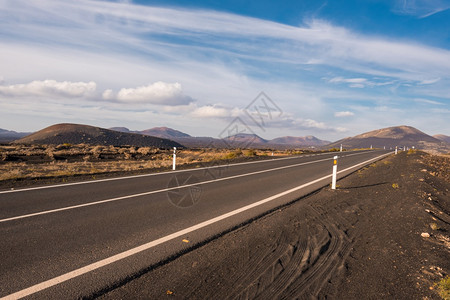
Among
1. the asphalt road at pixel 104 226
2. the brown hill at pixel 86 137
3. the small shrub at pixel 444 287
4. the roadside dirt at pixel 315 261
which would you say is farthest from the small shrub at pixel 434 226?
the brown hill at pixel 86 137

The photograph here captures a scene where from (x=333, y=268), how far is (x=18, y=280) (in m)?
4.00

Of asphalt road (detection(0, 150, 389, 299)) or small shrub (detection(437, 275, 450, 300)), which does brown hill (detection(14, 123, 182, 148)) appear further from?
small shrub (detection(437, 275, 450, 300))

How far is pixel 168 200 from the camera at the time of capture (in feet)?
25.2

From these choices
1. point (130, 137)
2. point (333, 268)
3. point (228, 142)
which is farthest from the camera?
point (130, 137)

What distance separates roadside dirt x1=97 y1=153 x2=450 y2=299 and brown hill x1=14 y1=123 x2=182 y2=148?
94118 mm

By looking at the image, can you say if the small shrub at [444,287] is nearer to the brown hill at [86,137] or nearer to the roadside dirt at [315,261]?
the roadside dirt at [315,261]

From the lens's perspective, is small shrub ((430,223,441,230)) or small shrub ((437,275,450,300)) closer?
small shrub ((437,275,450,300))

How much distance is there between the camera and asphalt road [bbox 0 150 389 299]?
3500 mm

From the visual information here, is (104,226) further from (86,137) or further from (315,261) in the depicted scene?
(86,137)

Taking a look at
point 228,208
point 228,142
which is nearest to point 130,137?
point 228,142

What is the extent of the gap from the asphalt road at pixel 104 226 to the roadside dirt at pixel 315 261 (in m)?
0.46

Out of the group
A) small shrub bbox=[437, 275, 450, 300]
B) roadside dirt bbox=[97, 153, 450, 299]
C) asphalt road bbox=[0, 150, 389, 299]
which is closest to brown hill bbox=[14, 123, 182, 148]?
asphalt road bbox=[0, 150, 389, 299]

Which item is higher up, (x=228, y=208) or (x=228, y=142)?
(x=228, y=142)

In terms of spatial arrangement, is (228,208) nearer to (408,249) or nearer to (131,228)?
(131,228)
